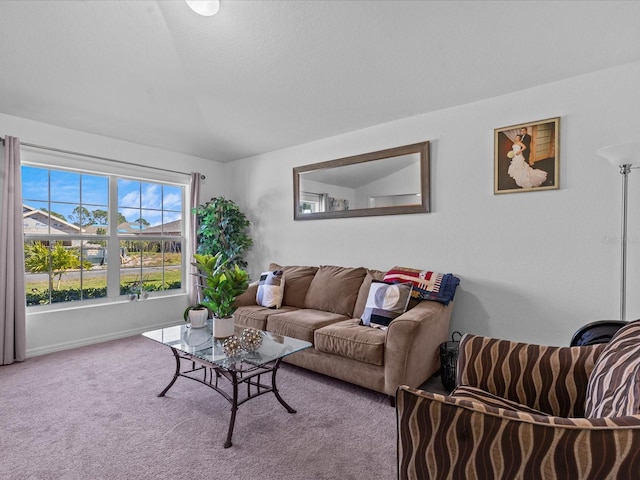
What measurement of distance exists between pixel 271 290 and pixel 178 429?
1.65m

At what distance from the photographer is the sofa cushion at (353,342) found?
240 centimetres

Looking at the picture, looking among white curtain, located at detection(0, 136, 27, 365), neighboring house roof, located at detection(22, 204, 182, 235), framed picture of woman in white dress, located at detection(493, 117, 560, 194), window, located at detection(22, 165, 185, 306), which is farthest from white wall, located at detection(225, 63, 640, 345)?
white curtain, located at detection(0, 136, 27, 365)

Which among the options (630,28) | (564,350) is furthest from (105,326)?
(630,28)

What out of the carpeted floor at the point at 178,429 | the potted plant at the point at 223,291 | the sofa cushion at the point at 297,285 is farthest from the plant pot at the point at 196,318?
the sofa cushion at the point at 297,285

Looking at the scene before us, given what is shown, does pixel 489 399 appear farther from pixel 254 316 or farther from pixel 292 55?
pixel 292 55

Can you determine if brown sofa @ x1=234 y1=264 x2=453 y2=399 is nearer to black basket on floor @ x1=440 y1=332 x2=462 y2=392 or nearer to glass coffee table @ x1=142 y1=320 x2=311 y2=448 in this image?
black basket on floor @ x1=440 y1=332 x2=462 y2=392

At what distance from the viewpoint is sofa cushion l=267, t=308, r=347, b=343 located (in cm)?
283

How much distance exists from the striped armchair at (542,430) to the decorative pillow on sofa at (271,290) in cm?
232

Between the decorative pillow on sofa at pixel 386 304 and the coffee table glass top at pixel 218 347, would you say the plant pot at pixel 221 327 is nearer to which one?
the coffee table glass top at pixel 218 347

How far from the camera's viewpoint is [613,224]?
2.38 meters

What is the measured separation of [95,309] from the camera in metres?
3.84

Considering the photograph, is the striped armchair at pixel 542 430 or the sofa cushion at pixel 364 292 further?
the sofa cushion at pixel 364 292

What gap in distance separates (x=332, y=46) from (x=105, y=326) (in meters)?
3.82

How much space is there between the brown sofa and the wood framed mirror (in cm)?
71
